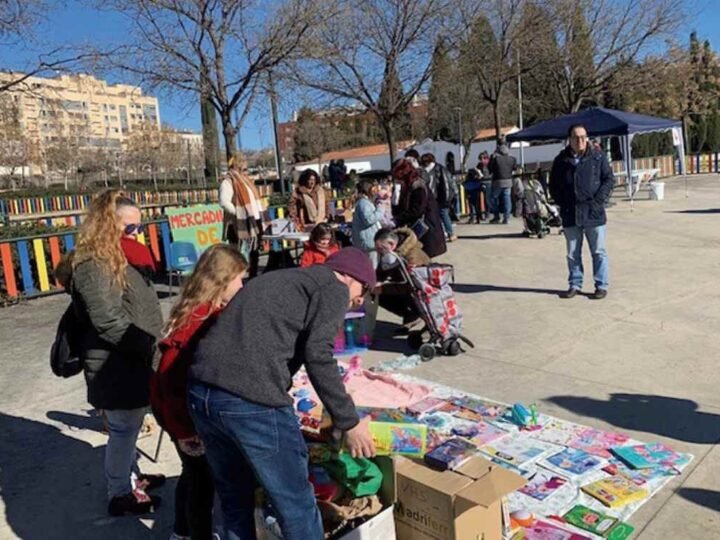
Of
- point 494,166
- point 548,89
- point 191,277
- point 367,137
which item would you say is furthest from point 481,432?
point 367,137

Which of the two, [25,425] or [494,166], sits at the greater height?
[494,166]

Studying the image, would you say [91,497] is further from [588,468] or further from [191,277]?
[588,468]

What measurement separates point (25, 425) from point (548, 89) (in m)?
26.0

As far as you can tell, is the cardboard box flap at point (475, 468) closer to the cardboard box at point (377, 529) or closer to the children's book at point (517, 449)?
the cardboard box at point (377, 529)

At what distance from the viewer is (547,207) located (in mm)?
12188

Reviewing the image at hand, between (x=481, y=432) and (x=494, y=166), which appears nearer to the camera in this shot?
(x=481, y=432)

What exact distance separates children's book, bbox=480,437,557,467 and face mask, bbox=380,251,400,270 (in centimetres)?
213

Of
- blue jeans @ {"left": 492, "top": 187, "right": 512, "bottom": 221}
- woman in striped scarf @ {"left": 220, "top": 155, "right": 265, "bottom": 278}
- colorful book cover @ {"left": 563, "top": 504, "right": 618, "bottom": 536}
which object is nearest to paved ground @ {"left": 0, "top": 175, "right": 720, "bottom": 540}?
colorful book cover @ {"left": 563, "top": 504, "right": 618, "bottom": 536}

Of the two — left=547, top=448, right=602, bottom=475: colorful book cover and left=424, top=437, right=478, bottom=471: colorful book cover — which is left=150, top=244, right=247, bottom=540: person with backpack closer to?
left=424, top=437, right=478, bottom=471: colorful book cover

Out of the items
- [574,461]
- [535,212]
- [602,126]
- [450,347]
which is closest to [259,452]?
[574,461]

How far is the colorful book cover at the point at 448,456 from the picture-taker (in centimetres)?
278

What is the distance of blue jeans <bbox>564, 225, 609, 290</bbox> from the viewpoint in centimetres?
725

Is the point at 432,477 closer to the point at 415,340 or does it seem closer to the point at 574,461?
the point at 574,461

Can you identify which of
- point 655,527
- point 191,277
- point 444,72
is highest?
point 444,72
